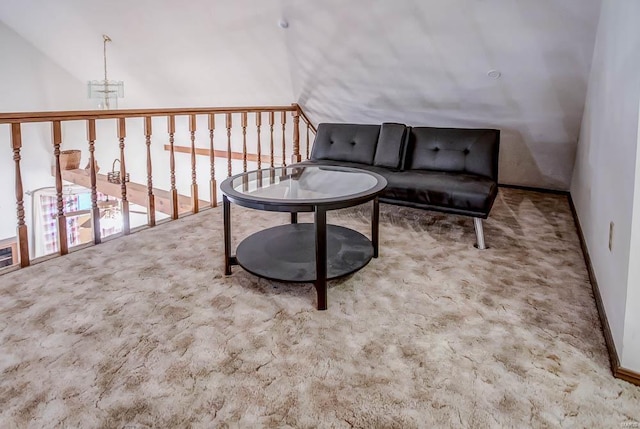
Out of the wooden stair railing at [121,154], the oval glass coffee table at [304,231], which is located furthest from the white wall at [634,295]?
the wooden stair railing at [121,154]

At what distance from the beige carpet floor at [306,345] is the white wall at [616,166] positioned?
0.61 feet

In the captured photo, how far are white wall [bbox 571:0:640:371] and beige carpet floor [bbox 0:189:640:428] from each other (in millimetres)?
186

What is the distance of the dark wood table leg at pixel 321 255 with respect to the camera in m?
1.96

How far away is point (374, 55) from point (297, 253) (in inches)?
88.0

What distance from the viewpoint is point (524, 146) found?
418 cm

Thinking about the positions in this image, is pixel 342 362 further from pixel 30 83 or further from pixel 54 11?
pixel 30 83

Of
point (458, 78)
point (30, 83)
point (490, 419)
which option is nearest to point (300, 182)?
point (490, 419)

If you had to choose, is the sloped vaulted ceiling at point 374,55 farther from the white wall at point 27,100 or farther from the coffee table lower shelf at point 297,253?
the coffee table lower shelf at point 297,253

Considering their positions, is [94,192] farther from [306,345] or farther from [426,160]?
[426,160]

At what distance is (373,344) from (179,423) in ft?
2.57

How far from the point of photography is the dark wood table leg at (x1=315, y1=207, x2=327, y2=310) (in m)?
1.96

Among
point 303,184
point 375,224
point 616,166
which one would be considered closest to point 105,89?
point 303,184

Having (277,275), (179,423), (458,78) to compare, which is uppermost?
(458,78)

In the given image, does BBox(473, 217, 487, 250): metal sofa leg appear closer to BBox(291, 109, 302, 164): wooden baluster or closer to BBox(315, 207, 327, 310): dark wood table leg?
BBox(315, 207, 327, 310): dark wood table leg
